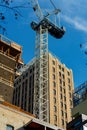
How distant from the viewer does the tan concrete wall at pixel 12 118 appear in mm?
41000

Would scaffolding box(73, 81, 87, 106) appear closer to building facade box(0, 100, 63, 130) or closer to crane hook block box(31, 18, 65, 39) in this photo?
building facade box(0, 100, 63, 130)

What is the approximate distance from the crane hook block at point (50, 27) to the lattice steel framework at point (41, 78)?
1.64m

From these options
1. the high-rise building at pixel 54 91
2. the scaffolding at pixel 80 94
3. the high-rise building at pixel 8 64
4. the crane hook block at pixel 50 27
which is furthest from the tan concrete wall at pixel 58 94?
the scaffolding at pixel 80 94

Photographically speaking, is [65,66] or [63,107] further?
[65,66]

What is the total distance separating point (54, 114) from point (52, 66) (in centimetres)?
2625

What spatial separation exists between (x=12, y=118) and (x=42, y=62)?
10071 centimetres

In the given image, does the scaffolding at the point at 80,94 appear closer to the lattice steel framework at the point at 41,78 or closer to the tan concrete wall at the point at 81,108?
the tan concrete wall at the point at 81,108

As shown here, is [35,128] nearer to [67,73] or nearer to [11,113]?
[11,113]

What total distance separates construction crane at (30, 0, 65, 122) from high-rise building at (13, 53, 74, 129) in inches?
249

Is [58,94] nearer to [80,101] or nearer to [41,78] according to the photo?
[41,78]

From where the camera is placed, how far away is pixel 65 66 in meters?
167

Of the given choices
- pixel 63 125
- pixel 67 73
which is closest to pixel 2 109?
pixel 63 125

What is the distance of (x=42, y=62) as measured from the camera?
468 ft

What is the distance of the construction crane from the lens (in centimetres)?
13045
